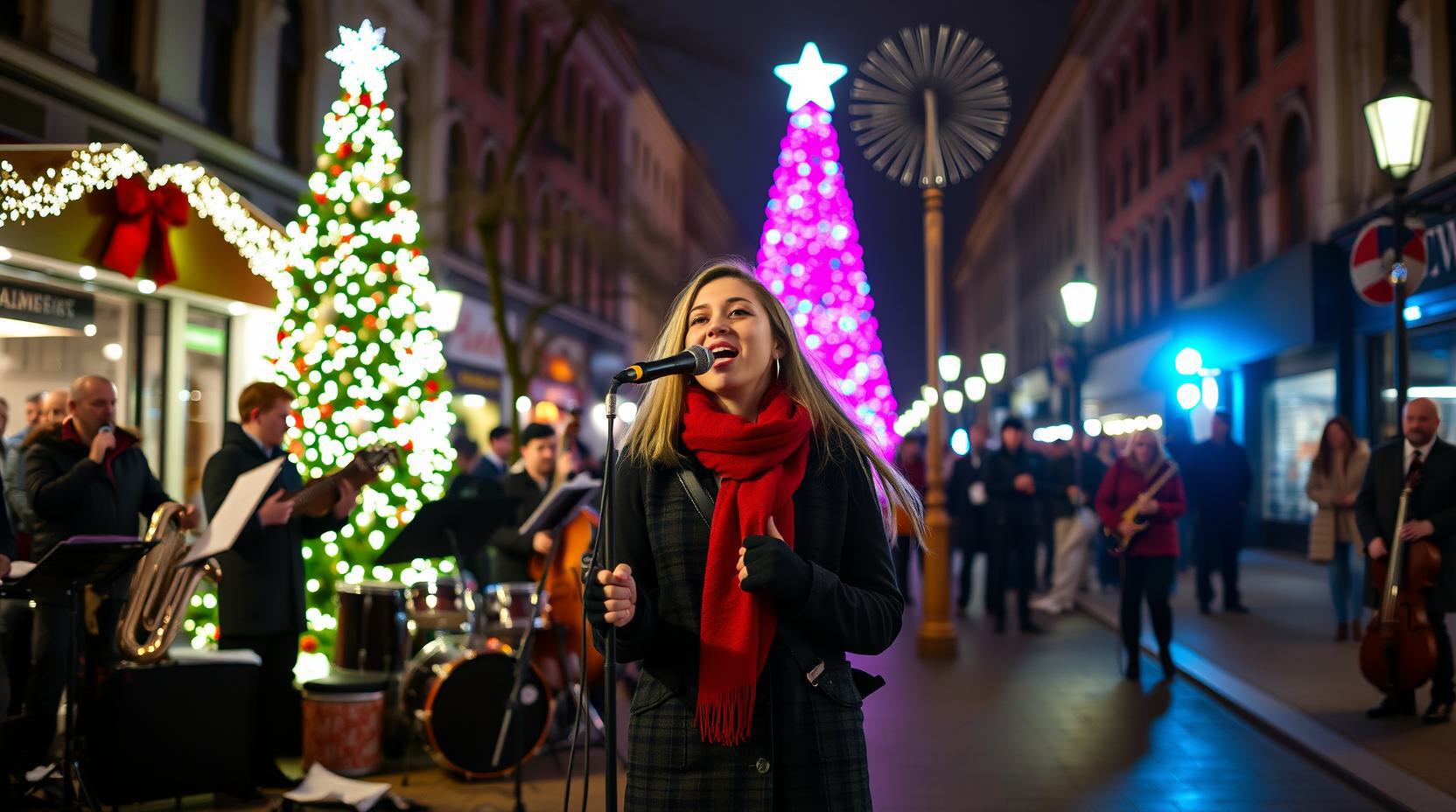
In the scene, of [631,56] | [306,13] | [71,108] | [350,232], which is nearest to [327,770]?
[350,232]

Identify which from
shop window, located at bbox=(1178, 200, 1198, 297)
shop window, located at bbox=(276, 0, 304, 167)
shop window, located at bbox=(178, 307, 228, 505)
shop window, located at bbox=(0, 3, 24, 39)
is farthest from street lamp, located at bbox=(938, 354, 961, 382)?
shop window, located at bbox=(0, 3, 24, 39)

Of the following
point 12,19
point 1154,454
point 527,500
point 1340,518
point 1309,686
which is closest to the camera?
point 527,500

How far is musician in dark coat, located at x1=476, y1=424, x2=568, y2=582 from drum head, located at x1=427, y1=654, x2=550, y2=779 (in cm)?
79

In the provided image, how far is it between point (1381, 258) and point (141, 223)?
9608 millimetres

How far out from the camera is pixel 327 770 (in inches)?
277

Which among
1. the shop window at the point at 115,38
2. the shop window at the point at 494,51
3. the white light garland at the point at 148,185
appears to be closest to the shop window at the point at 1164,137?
the shop window at the point at 494,51

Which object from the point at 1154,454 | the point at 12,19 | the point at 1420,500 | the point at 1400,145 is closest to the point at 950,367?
the point at 1154,454

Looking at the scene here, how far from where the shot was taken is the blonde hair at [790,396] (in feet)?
10.2

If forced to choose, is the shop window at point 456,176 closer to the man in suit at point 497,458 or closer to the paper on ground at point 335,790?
the man in suit at point 497,458

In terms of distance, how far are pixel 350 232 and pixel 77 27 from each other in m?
5.67

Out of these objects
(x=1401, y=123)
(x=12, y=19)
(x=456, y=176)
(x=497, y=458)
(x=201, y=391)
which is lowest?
(x=497, y=458)

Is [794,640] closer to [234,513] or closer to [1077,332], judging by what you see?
[234,513]

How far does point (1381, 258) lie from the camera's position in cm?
922

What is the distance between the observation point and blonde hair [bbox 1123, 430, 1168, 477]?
1059 centimetres
